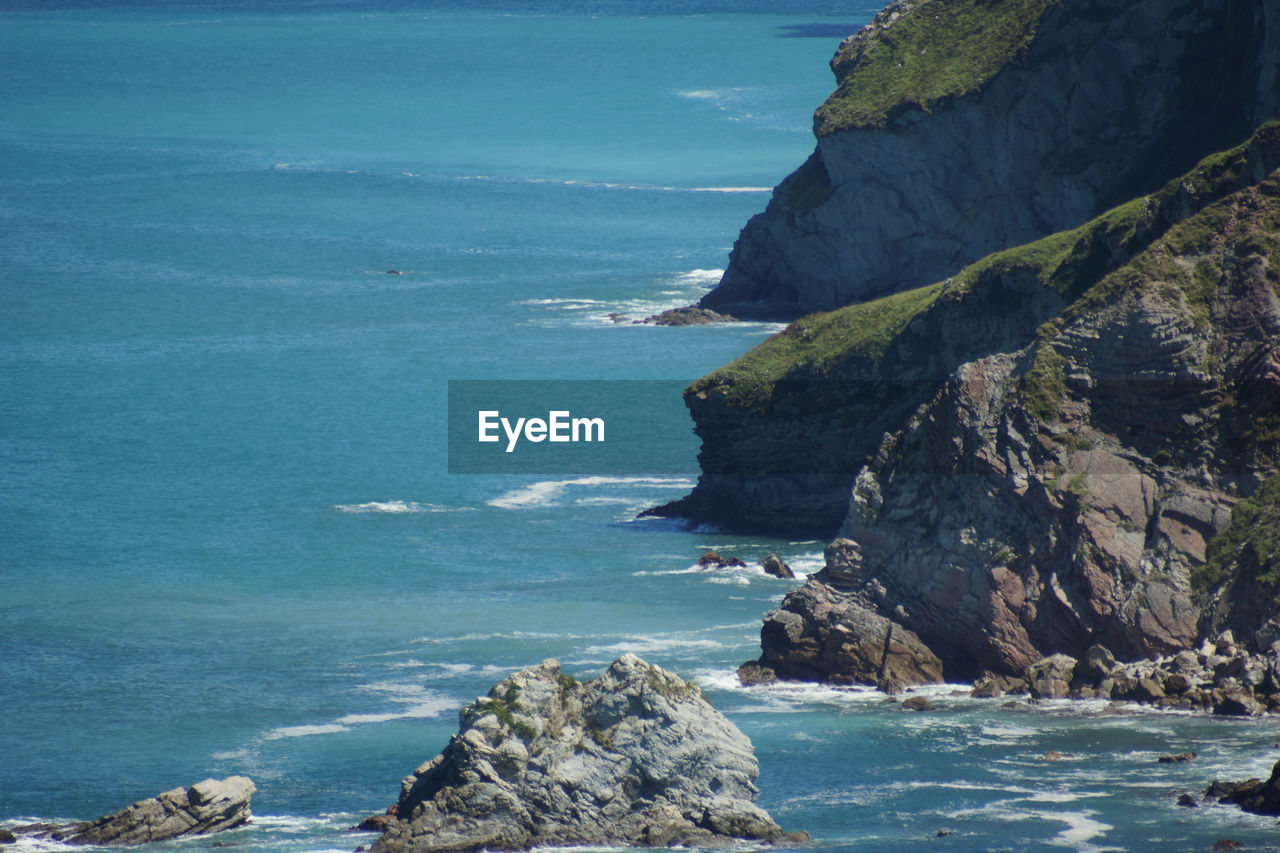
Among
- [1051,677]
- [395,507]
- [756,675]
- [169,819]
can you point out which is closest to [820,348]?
[395,507]

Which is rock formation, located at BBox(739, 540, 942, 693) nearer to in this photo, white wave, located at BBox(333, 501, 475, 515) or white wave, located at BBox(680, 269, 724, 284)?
white wave, located at BBox(333, 501, 475, 515)

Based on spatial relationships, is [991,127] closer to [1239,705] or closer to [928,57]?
[928,57]

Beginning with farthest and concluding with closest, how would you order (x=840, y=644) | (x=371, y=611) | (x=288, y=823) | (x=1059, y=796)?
(x=371, y=611)
(x=840, y=644)
(x=288, y=823)
(x=1059, y=796)

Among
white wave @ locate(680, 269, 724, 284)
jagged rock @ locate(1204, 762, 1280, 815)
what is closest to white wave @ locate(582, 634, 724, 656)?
jagged rock @ locate(1204, 762, 1280, 815)

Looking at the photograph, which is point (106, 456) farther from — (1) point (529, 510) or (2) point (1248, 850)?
(2) point (1248, 850)

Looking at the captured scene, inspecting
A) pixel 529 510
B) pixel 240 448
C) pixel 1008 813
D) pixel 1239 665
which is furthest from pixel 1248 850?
pixel 240 448

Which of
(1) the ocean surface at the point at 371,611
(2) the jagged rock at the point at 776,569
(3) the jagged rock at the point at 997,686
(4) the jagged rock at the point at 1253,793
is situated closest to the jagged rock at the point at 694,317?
(1) the ocean surface at the point at 371,611
